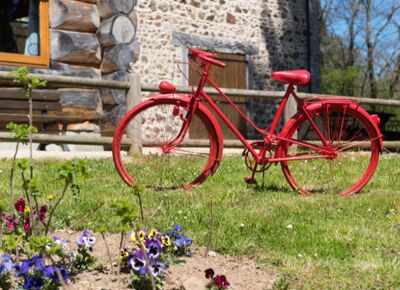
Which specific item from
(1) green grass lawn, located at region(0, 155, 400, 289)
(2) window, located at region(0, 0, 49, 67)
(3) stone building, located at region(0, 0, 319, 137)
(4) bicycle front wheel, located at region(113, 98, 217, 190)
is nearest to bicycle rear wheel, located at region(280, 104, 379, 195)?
(1) green grass lawn, located at region(0, 155, 400, 289)

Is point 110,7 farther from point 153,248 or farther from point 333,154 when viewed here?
point 153,248

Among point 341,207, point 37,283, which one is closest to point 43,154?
point 341,207

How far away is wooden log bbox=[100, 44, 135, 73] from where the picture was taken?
9195 mm

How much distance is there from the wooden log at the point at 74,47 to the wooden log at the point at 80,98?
0.44m

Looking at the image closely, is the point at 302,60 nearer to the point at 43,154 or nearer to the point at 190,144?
the point at 190,144

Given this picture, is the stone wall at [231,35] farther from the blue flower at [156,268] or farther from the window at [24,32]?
the blue flower at [156,268]

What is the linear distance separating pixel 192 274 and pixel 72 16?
21.9 ft

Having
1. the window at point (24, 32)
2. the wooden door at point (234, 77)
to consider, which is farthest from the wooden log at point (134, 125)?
the wooden door at point (234, 77)

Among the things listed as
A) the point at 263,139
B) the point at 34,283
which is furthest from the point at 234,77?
the point at 34,283

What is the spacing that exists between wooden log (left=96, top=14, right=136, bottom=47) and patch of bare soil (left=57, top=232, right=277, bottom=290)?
634 centimetres

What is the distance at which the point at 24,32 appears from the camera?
29.2 feet

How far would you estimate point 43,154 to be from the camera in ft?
24.4

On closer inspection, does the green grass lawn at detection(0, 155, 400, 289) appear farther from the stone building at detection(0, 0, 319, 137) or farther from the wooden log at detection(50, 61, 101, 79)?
the wooden log at detection(50, 61, 101, 79)

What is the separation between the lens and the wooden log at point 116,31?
9.19 m
